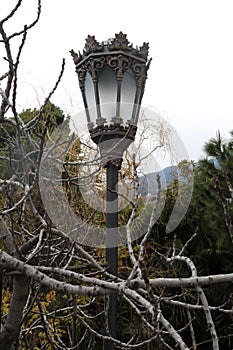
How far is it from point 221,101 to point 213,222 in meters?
1.38

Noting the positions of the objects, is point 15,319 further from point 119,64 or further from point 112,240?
point 119,64

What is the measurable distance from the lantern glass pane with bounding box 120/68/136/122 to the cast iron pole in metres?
0.21

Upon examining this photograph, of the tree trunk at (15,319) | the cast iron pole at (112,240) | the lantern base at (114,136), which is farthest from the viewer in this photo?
the lantern base at (114,136)

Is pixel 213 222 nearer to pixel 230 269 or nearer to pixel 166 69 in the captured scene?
pixel 230 269

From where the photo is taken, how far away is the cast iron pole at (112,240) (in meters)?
1.67

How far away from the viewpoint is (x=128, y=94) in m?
1.91

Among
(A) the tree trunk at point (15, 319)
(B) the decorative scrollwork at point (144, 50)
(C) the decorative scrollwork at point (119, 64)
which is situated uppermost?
(B) the decorative scrollwork at point (144, 50)

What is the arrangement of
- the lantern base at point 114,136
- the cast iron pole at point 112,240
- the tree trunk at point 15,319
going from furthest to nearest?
the lantern base at point 114,136 < the cast iron pole at point 112,240 < the tree trunk at point 15,319

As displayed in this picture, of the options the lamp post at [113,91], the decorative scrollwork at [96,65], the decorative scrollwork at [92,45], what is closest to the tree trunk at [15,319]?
the lamp post at [113,91]

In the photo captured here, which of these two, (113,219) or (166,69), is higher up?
(166,69)

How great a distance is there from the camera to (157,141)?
14.3ft

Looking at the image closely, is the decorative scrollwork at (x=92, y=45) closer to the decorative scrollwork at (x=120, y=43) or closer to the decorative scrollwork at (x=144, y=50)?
the decorative scrollwork at (x=120, y=43)

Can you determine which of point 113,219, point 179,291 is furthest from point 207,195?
point 113,219

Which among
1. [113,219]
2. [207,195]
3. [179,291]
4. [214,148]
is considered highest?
[214,148]
